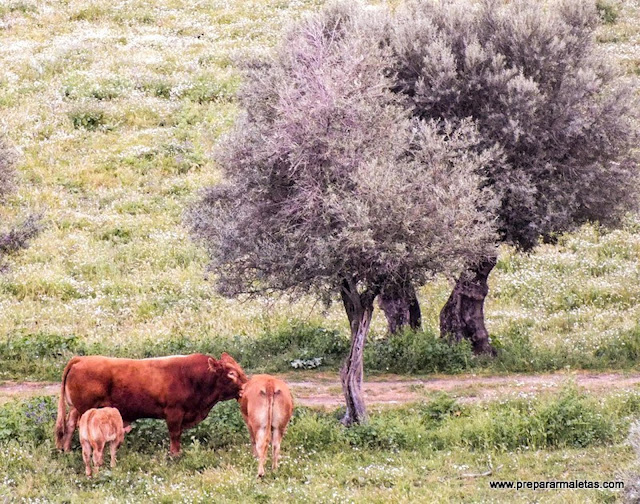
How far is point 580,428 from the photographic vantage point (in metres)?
16.0

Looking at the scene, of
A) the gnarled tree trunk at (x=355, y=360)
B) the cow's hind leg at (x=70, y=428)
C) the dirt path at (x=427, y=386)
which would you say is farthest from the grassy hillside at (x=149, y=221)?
the cow's hind leg at (x=70, y=428)

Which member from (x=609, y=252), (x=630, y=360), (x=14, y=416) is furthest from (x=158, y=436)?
(x=609, y=252)

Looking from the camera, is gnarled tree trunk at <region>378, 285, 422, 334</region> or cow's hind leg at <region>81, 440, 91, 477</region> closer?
cow's hind leg at <region>81, 440, 91, 477</region>

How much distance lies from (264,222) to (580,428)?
6.40m

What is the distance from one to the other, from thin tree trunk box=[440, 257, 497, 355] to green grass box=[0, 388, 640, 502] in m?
4.88

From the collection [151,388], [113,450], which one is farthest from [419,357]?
[113,450]

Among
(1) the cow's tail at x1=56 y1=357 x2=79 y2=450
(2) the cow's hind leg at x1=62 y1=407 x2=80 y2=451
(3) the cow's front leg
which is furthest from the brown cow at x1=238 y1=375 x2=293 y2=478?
(1) the cow's tail at x1=56 y1=357 x2=79 y2=450

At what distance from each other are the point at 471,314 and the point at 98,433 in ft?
35.7

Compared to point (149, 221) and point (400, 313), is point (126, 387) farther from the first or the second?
point (149, 221)

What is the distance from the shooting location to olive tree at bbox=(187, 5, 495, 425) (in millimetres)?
16078

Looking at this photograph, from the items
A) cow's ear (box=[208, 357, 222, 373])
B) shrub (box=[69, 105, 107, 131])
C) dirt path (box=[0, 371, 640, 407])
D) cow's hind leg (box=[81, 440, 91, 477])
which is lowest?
dirt path (box=[0, 371, 640, 407])

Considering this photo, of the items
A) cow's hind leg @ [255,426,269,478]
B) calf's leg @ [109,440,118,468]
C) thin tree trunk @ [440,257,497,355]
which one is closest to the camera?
cow's hind leg @ [255,426,269,478]

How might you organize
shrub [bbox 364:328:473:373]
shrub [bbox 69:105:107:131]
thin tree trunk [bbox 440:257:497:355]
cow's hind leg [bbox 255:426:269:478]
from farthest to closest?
shrub [bbox 69:105:107:131] → thin tree trunk [bbox 440:257:497:355] → shrub [bbox 364:328:473:373] → cow's hind leg [bbox 255:426:269:478]

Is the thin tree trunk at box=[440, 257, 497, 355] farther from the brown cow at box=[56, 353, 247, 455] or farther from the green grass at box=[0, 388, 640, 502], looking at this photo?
the brown cow at box=[56, 353, 247, 455]
